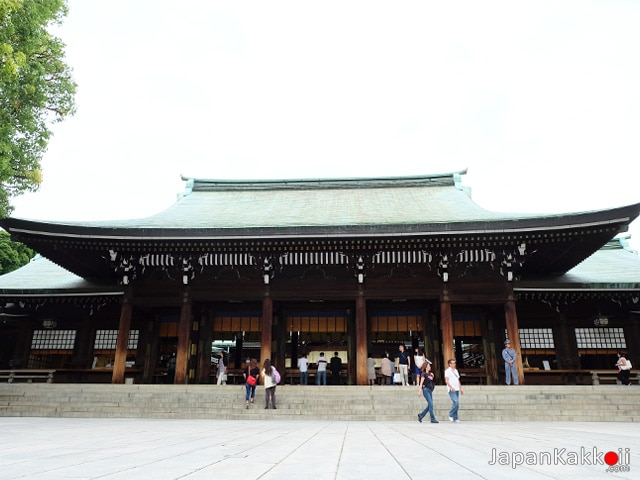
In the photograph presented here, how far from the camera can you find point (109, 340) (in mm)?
18094

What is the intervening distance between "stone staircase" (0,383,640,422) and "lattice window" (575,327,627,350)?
443 centimetres

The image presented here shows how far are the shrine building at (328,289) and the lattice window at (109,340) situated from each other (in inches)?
2.2

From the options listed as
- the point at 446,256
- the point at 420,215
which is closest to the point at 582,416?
the point at 446,256

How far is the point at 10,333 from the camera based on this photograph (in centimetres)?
1898

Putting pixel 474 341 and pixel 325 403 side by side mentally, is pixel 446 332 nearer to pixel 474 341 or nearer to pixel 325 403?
pixel 474 341

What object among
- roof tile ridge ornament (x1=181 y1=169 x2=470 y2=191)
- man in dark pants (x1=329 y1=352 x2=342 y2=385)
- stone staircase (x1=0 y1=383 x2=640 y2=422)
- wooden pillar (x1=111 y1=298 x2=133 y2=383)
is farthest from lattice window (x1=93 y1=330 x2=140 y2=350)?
man in dark pants (x1=329 y1=352 x2=342 y2=385)

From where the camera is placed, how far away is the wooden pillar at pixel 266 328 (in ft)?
49.7

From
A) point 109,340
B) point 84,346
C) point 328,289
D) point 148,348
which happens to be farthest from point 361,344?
point 84,346

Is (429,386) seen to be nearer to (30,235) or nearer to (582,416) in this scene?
(582,416)

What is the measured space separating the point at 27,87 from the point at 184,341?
952cm

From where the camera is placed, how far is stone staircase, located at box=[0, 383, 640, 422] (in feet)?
37.8

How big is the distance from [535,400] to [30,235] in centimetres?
1676

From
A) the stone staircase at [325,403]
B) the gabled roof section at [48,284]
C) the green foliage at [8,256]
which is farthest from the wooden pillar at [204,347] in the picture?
the green foliage at [8,256]

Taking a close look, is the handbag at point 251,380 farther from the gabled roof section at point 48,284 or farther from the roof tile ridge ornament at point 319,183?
the roof tile ridge ornament at point 319,183
